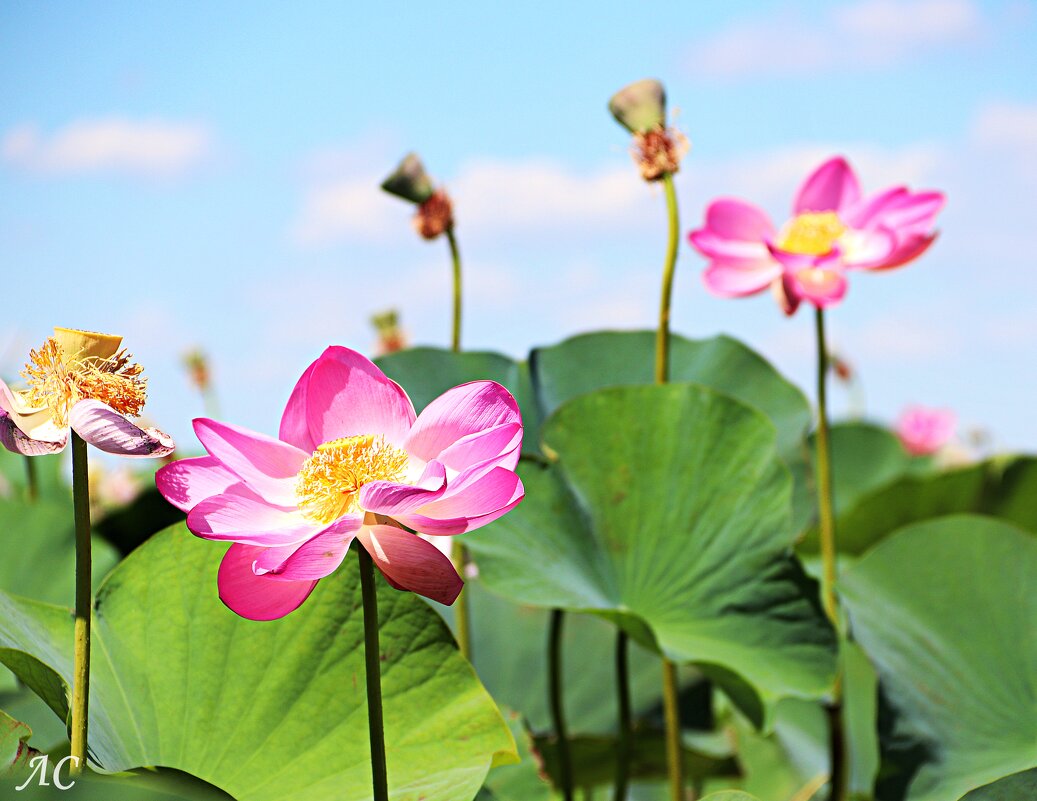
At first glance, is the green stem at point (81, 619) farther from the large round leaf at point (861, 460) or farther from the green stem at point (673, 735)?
the large round leaf at point (861, 460)

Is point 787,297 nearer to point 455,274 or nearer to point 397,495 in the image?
point 455,274

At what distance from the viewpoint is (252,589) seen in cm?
51

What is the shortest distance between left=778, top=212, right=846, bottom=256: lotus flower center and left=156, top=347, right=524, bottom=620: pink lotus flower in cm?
67

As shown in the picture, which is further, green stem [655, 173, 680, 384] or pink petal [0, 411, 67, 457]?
green stem [655, 173, 680, 384]

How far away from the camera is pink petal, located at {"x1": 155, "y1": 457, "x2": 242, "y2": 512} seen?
20.6 inches

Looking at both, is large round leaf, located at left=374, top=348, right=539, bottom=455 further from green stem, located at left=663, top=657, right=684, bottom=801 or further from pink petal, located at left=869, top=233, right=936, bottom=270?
pink petal, located at left=869, top=233, right=936, bottom=270

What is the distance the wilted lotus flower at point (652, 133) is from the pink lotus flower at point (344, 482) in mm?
500

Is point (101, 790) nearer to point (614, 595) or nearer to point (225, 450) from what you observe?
point (225, 450)

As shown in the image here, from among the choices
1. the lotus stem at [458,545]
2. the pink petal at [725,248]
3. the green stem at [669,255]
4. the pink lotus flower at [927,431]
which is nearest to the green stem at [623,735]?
the lotus stem at [458,545]

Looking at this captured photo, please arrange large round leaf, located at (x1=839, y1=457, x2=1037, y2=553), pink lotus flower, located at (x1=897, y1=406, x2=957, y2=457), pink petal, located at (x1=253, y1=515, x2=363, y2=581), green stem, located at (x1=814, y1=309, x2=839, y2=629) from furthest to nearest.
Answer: pink lotus flower, located at (x1=897, y1=406, x2=957, y2=457) < large round leaf, located at (x1=839, y1=457, x2=1037, y2=553) < green stem, located at (x1=814, y1=309, x2=839, y2=629) < pink petal, located at (x1=253, y1=515, x2=363, y2=581)

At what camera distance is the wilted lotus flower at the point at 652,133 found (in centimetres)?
98

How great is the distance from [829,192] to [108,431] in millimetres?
936

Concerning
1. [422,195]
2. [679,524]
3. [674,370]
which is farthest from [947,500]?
[422,195]

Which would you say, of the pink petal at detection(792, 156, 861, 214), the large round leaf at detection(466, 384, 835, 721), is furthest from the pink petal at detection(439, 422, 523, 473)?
the pink petal at detection(792, 156, 861, 214)
